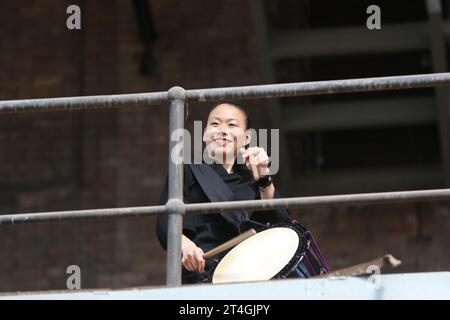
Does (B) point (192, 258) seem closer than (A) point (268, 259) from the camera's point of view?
Yes

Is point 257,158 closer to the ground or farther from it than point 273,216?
farther from it

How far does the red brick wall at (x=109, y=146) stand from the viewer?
880cm

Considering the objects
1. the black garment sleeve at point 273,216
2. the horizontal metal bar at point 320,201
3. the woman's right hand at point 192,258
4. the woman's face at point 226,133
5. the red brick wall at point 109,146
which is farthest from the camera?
the red brick wall at point 109,146

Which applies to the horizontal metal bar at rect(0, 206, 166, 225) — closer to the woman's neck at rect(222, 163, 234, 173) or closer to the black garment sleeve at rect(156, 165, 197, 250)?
the black garment sleeve at rect(156, 165, 197, 250)

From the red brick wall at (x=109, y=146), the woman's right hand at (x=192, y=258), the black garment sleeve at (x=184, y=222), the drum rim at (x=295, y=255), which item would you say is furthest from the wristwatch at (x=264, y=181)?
the red brick wall at (x=109, y=146)

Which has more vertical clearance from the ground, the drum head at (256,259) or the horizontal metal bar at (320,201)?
the horizontal metal bar at (320,201)

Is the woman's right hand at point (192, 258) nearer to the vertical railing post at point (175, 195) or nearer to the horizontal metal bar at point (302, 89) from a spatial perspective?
the vertical railing post at point (175, 195)

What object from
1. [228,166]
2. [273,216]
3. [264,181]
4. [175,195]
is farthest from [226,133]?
[175,195]

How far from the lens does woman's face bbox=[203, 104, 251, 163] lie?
18.5 feet

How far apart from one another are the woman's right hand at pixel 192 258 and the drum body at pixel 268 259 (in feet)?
0.38

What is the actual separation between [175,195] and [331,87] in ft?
2.46

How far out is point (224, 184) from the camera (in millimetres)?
5602

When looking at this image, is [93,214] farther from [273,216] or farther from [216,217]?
[273,216]

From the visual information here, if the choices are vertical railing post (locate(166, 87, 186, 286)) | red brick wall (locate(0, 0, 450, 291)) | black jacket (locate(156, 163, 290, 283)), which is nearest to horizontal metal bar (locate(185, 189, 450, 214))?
vertical railing post (locate(166, 87, 186, 286))
